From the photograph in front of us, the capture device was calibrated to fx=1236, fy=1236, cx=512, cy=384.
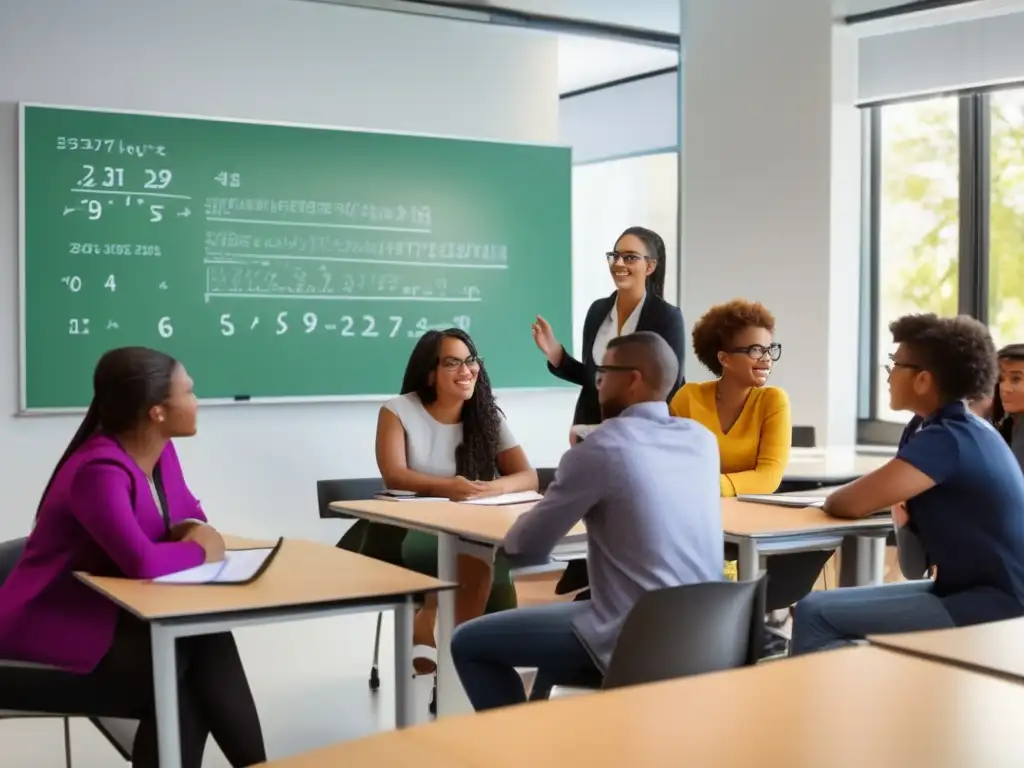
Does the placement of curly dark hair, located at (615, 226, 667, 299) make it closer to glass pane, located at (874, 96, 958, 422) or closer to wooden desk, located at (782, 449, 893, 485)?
wooden desk, located at (782, 449, 893, 485)

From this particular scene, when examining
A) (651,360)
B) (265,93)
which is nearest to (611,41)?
(265,93)

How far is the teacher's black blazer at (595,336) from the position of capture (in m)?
4.50

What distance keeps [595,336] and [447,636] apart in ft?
5.33

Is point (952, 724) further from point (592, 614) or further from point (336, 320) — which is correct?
point (336, 320)

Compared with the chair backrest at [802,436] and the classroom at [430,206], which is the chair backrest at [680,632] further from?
the chair backrest at [802,436]

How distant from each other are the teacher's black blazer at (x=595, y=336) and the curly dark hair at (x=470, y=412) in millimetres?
383

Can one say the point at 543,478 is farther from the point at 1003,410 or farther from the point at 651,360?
the point at 651,360

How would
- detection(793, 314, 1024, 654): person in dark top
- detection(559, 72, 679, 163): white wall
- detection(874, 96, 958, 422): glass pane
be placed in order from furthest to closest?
detection(559, 72, 679, 163): white wall → detection(874, 96, 958, 422): glass pane → detection(793, 314, 1024, 654): person in dark top

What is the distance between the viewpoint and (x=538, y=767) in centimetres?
128

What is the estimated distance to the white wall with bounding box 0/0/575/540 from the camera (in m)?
5.37

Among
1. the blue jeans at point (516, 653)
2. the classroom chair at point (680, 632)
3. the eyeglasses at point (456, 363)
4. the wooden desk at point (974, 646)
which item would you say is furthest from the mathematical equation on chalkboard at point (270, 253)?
the wooden desk at point (974, 646)

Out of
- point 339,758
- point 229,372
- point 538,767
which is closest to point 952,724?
point 538,767

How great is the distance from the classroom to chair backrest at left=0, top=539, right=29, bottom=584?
1.40 m

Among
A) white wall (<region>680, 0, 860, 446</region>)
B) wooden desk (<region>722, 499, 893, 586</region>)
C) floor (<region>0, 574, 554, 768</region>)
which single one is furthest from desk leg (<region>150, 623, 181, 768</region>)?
white wall (<region>680, 0, 860, 446</region>)
